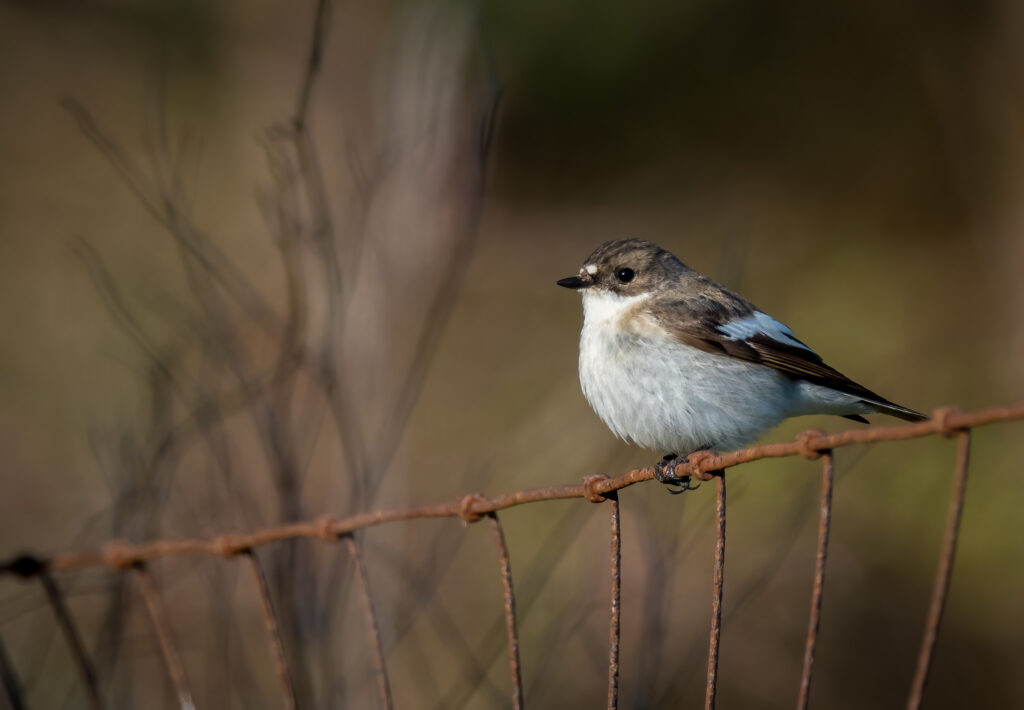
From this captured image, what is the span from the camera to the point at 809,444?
166cm

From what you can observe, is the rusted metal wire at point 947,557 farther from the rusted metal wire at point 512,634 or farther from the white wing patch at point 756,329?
the white wing patch at point 756,329

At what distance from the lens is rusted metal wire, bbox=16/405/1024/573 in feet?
4.55

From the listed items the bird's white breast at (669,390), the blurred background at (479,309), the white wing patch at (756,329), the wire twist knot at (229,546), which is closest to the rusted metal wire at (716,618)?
the wire twist knot at (229,546)

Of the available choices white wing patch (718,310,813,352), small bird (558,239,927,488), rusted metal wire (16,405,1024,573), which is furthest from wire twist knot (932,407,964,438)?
white wing patch (718,310,813,352)

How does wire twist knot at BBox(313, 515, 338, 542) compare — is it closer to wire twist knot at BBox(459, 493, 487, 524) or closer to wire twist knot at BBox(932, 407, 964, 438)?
wire twist knot at BBox(459, 493, 487, 524)

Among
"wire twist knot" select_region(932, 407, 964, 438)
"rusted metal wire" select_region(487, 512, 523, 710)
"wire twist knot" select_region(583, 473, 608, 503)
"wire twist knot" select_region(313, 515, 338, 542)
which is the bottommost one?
"rusted metal wire" select_region(487, 512, 523, 710)

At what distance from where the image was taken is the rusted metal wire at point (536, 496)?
1386 millimetres

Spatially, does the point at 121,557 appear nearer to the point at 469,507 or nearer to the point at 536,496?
the point at 469,507

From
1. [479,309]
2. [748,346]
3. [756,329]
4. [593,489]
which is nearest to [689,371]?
[748,346]

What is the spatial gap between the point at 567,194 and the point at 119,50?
525 centimetres

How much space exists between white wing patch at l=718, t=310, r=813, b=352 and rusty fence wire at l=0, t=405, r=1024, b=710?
1.44 m

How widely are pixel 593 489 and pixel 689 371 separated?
1394 mm

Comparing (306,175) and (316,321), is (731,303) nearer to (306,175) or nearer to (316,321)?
(306,175)

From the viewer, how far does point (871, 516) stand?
7852 mm
